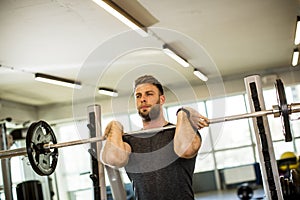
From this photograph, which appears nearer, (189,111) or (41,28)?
(189,111)

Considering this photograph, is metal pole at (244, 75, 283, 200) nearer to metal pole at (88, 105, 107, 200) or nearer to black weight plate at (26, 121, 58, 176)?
metal pole at (88, 105, 107, 200)

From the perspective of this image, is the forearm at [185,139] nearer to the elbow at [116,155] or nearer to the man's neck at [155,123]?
the man's neck at [155,123]

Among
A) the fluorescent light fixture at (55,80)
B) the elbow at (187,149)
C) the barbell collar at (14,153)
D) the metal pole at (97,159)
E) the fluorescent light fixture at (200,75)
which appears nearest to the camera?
the elbow at (187,149)

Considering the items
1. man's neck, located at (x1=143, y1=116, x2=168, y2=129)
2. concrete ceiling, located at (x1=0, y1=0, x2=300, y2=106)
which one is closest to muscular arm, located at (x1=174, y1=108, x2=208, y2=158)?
man's neck, located at (x1=143, y1=116, x2=168, y2=129)

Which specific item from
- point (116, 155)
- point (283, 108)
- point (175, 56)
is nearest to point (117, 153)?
point (116, 155)

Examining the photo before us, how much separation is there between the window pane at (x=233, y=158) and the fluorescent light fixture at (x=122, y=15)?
6729mm

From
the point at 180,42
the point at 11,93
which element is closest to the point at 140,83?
the point at 180,42

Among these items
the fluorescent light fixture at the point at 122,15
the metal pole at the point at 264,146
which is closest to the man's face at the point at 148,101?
the metal pole at the point at 264,146

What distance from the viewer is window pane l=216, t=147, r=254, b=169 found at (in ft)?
40.9

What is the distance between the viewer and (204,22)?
650 cm

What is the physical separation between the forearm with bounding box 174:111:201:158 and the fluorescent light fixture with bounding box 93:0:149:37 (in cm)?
244

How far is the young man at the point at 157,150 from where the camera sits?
7.83ft

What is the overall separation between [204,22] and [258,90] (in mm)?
4009

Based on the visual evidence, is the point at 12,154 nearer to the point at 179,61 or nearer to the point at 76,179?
the point at 179,61
